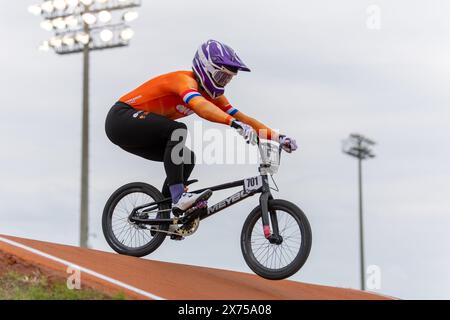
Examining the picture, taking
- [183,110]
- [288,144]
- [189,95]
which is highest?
[189,95]

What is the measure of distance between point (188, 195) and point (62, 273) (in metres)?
2.04

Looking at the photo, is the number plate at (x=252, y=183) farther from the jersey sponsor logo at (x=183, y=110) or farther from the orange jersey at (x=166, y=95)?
the jersey sponsor logo at (x=183, y=110)

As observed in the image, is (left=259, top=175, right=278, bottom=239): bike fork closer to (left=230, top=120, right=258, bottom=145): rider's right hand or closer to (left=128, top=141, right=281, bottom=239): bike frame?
(left=128, top=141, right=281, bottom=239): bike frame

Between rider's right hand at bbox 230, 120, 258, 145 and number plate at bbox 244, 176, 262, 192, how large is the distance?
1.90ft

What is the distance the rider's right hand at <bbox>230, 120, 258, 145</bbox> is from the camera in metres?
10.4

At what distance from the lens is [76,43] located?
3036cm

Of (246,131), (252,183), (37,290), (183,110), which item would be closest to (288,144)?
(252,183)

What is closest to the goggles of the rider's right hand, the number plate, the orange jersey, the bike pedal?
the orange jersey

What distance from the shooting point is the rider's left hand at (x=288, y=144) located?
433 inches

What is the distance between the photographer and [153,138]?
11250 mm

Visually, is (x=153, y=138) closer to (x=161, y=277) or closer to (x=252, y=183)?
(x=252, y=183)

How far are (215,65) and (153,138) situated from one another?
1228mm
